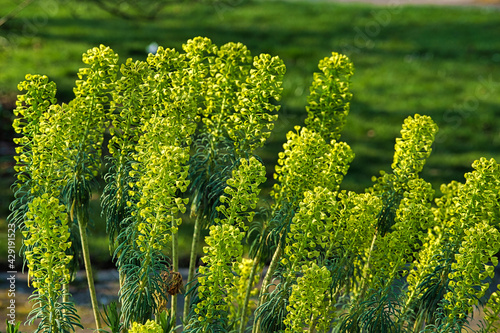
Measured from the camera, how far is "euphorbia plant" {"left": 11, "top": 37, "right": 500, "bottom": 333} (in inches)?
106

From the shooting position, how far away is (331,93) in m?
3.26

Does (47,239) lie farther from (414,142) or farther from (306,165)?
(414,142)

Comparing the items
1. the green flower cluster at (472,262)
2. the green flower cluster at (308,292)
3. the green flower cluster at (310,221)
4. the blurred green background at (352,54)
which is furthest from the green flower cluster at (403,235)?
the blurred green background at (352,54)

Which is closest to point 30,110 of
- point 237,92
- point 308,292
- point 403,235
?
point 237,92

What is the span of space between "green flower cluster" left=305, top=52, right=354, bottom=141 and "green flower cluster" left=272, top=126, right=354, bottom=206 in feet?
0.82

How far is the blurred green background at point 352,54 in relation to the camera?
303 inches

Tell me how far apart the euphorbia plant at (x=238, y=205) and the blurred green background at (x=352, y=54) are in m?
2.53

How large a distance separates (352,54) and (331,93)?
781 cm

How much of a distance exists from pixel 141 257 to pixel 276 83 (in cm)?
108

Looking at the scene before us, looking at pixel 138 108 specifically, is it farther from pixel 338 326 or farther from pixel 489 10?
pixel 489 10

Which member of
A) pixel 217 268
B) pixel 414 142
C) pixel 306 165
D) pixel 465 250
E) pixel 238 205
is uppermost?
pixel 414 142

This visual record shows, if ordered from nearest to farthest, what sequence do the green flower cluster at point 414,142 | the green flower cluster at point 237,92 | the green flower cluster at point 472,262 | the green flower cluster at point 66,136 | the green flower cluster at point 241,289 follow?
the green flower cluster at point 241,289, the green flower cluster at point 472,262, the green flower cluster at point 66,136, the green flower cluster at point 237,92, the green flower cluster at point 414,142

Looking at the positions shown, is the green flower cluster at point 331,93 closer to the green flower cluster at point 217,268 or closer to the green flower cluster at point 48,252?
the green flower cluster at point 217,268

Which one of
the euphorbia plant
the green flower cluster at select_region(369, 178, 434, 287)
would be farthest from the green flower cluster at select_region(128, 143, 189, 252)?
the green flower cluster at select_region(369, 178, 434, 287)
